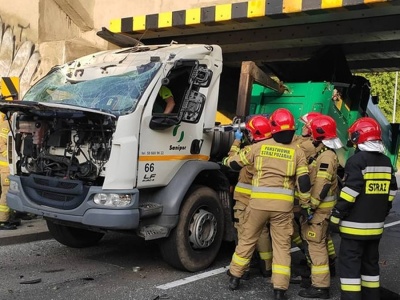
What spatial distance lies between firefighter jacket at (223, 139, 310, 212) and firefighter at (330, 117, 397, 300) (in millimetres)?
507

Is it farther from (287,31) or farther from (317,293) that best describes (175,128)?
(287,31)

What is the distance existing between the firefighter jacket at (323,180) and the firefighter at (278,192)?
238 mm

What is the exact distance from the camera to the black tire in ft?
20.1

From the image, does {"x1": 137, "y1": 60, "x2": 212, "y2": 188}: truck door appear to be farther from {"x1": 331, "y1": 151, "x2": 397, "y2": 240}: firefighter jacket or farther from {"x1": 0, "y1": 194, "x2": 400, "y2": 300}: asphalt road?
{"x1": 331, "y1": 151, "x2": 397, "y2": 240}: firefighter jacket

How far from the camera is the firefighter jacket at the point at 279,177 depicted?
4.72 m

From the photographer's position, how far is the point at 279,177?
4.75 meters

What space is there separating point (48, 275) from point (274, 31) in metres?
5.36

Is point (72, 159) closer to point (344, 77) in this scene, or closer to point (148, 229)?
point (148, 229)

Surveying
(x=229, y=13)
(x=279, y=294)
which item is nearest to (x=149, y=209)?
(x=279, y=294)

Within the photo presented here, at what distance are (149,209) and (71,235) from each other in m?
1.67

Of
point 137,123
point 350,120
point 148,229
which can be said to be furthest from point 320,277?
point 350,120

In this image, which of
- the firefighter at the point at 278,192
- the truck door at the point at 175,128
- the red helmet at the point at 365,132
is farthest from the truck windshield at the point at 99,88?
the red helmet at the point at 365,132

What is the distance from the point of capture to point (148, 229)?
507cm

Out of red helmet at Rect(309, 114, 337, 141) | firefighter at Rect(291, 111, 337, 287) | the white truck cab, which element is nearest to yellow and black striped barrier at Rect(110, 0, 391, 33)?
the white truck cab
